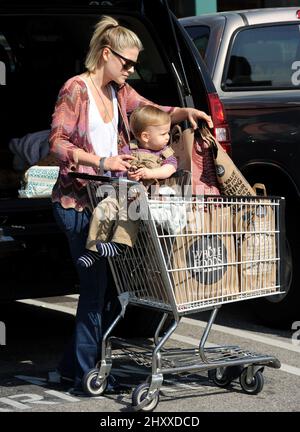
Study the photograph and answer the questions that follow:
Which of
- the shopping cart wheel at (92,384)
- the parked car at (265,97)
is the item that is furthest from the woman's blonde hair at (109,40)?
the parked car at (265,97)

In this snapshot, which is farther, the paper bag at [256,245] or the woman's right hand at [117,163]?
the paper bag at [256,245]

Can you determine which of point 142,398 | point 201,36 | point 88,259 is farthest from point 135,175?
point 201,36

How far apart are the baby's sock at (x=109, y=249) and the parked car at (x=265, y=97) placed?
2.02 meters

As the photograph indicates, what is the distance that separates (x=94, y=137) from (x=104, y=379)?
1172 millimetres

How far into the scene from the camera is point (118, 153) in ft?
18.4

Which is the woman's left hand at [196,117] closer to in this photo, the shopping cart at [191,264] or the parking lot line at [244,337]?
the shopping cart at [191,264]

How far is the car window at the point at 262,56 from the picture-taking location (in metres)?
7.43

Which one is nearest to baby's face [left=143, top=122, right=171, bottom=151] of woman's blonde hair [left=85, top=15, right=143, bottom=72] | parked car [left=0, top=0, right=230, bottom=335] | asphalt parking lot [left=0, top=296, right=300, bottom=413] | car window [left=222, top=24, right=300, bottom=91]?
woman's blonde hair [left=85, top=15, right=143, bottom=72]

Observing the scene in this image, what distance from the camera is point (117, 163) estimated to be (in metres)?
5.17

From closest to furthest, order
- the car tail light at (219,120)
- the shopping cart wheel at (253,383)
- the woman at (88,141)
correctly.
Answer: the woman at (88,141), the shopping cart wheel at (253,383), the car tail light at (219,120)

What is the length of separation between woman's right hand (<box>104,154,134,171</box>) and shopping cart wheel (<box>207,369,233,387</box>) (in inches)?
47.4

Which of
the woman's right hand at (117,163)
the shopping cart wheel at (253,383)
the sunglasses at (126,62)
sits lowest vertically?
the shopping cart wheel at (253,383)

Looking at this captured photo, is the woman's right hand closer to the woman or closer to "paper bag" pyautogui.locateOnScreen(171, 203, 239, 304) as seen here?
the woman
